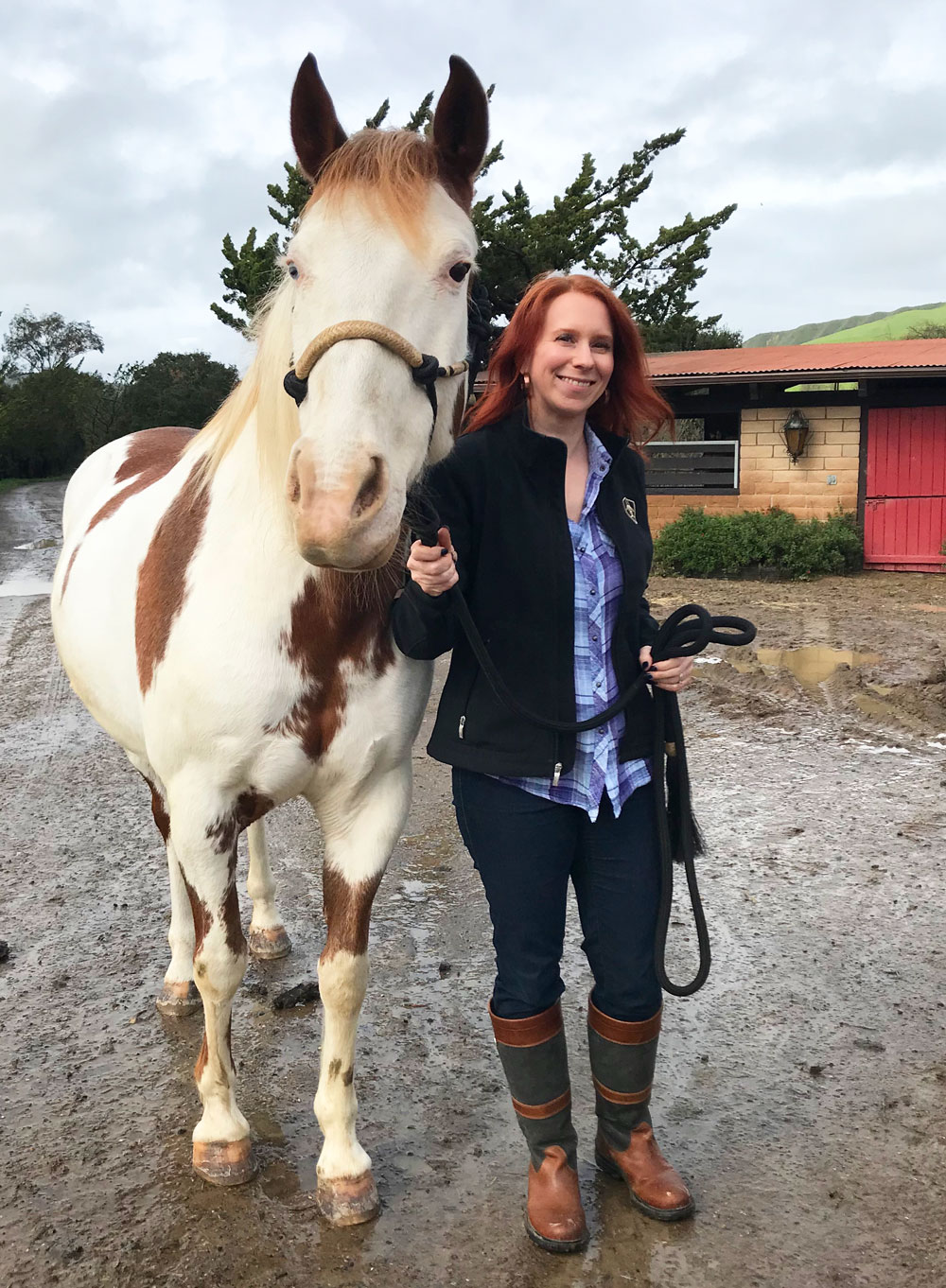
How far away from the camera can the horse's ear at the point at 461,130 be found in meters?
1.81

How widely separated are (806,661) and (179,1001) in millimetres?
5777

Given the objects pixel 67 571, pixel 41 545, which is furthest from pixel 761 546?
pixel 41 545

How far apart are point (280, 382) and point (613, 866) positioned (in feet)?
3.79

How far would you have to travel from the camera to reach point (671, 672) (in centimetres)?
203

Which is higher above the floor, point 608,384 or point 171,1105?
point 608,384

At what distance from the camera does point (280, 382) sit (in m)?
1.93

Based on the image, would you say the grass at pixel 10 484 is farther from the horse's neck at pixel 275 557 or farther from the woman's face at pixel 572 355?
the woman's face at pixel 572 355

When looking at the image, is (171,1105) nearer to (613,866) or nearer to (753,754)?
(613,866)

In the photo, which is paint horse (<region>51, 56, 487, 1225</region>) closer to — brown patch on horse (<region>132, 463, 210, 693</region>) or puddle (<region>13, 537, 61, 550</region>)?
brown patch on horse (<region>132, 463, 210, 693</region>)

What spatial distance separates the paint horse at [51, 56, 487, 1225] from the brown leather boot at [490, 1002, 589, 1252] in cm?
36

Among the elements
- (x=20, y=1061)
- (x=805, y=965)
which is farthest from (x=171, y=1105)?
(x=805, y=965)

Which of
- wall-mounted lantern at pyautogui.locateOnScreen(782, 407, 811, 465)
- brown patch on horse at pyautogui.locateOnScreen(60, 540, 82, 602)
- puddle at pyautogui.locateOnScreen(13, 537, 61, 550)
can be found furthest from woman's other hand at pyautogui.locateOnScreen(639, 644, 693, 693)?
puddle at pyautogui.locateOnScreen(13, 537, 61, 550)

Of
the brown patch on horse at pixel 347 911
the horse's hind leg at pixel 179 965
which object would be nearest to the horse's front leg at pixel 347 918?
the brown patch on horse at pixel 347 911

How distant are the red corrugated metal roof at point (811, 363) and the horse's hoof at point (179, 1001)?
11238 millimetres
